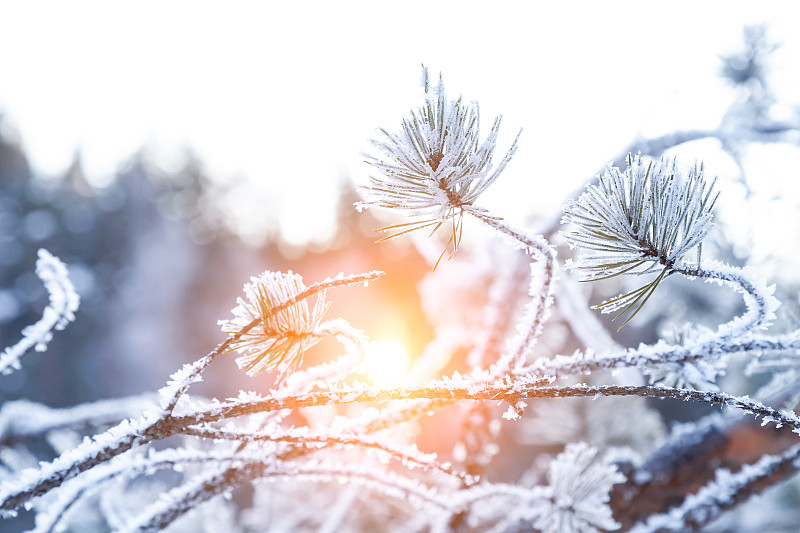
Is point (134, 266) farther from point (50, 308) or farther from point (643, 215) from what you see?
point (643, 215)

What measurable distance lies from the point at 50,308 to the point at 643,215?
1.00 metres

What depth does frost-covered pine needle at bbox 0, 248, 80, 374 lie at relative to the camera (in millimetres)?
893

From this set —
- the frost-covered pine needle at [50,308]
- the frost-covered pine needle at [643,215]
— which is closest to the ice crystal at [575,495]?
the frost-covered pine needle at [643,215]

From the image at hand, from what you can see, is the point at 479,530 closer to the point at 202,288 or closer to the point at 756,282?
the point at 756,282

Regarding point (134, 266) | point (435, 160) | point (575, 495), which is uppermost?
point (134, 266)

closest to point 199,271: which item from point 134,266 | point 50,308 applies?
point 134,266

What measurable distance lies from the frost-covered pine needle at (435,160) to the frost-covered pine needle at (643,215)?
14cm

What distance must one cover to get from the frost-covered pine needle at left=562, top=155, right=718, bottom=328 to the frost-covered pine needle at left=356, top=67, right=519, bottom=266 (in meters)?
0.14

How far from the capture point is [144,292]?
26844 millimetres

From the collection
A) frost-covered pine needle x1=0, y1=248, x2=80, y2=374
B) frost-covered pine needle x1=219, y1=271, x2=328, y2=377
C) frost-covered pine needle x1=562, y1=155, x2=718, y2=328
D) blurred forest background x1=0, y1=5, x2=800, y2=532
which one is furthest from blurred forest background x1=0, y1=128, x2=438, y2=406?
frost-covered pine needle x1=562, y1=155, x2=718, y2=328

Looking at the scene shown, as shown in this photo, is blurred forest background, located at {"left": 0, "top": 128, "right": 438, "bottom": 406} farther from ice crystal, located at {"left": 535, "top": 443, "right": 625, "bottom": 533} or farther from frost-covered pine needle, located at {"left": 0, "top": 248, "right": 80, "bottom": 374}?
frost-covered pine needle, located at {"left": 0, "top": 248, "right": 80, "bottom": 374}

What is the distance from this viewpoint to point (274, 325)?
780mm

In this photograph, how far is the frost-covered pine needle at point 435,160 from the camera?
62cm

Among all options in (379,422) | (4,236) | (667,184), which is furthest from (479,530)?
(4,236)
